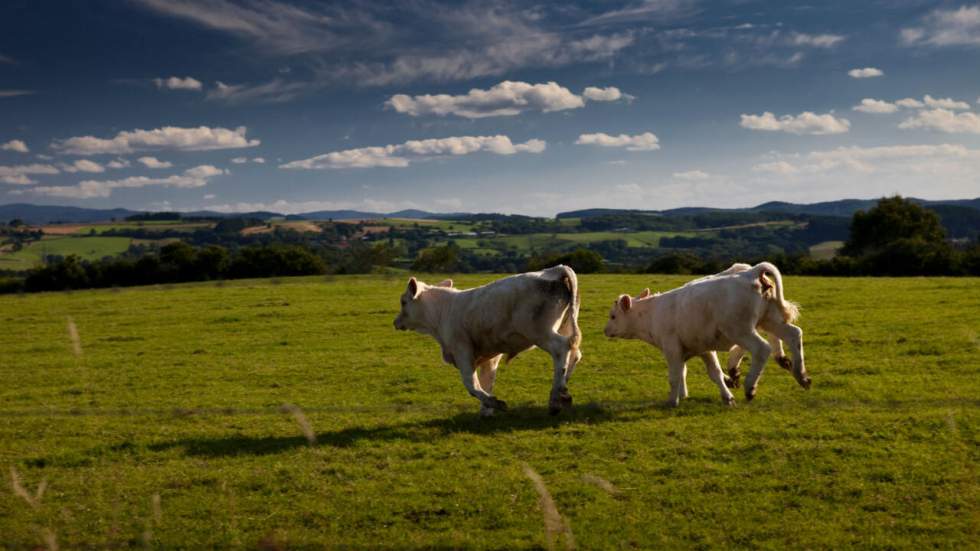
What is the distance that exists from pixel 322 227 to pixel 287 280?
148858mm

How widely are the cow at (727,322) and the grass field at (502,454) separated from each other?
61 cm

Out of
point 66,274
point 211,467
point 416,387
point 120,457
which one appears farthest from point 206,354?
point 66,274

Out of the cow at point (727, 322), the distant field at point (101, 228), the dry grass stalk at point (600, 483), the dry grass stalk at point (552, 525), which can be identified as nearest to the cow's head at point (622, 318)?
the cow at point (727, 322)

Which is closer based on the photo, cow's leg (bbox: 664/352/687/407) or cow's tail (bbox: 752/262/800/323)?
cow's tail (bbox: 752/262/800/323)

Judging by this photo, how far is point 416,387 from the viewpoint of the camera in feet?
52.3

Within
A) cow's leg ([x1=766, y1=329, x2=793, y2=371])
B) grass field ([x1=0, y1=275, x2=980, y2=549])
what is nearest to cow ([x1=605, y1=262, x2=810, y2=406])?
cow's leg ([x1=766, y1=329, x2=793, y2=371])

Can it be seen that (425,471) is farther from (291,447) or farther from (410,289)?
(410,289)

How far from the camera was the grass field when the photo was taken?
7578 millimetres

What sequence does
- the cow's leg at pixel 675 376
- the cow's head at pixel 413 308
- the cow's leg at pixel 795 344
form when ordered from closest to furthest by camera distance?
the cow's leg at pixel 795 344 < the cow's leg at pixel 675 376 < the cow's head at pixel 413 308

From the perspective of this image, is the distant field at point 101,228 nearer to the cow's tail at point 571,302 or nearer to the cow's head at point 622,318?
the cow's head at point 622,318

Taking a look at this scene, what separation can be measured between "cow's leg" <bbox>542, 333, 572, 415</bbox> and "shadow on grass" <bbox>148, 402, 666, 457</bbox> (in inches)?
12.1

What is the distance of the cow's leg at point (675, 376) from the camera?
12461 mm

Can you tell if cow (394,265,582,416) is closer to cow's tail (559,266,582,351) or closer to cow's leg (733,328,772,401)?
cow's tail (559,266,582,351)

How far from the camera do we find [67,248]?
15325cm
